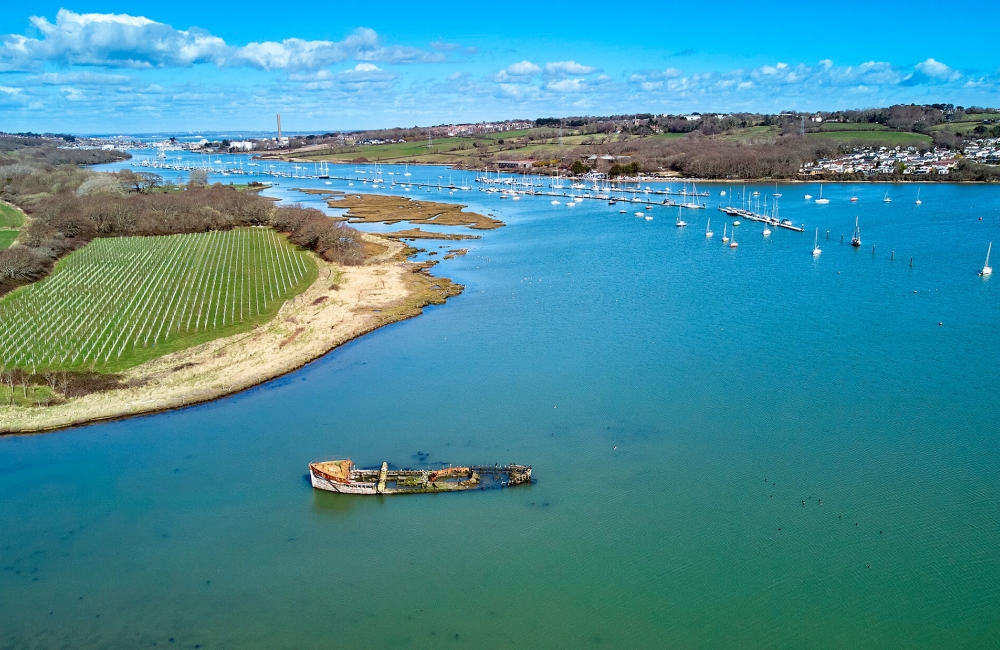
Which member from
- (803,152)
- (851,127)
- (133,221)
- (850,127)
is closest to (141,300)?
(133,221)

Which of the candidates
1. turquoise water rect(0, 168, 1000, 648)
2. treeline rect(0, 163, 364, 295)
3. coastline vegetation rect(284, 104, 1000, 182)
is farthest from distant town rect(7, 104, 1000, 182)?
turquoise water rect(0, 168, 1000, 648)

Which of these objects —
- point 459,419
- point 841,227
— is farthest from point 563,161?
point 459,419

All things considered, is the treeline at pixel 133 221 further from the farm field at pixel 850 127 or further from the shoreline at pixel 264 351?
the farm field at pixel 850 127

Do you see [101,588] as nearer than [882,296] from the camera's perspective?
Yes

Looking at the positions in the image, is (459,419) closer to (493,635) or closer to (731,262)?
(493,635)

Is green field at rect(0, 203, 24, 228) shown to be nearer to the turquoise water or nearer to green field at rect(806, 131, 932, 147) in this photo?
the turquoise water

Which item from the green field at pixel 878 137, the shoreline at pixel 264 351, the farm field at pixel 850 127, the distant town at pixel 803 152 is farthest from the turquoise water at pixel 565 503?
the farm field at pixel 850 127
